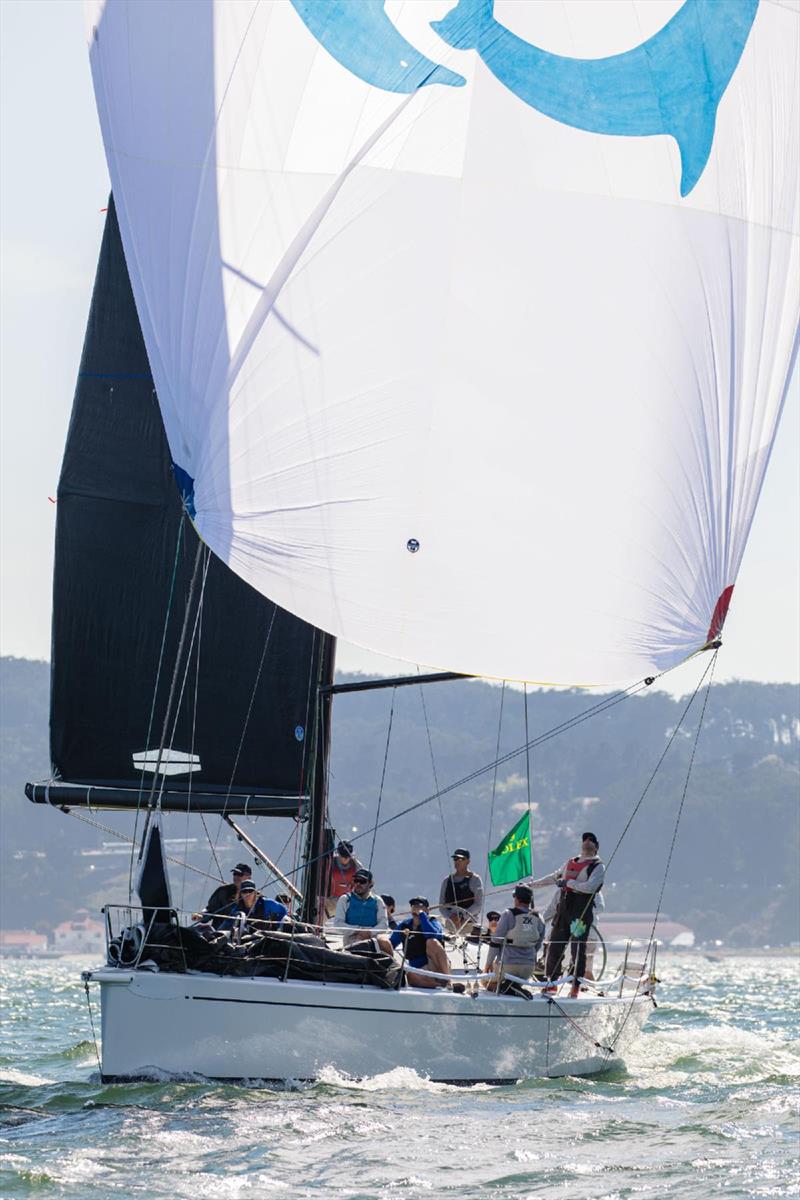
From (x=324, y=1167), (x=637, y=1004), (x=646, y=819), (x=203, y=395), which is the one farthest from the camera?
(x=646, y=819)

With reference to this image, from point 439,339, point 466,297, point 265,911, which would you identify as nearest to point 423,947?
point 265,911

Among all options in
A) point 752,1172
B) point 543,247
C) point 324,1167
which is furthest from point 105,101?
point 752,1172

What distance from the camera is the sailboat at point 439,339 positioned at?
33.0ft

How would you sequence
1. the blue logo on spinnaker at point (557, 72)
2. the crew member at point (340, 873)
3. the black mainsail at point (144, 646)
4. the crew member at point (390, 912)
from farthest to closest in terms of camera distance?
the black mainsail at point (144, 646) < the crew member at point (340, 873) < the crew member at point (390, 912) < the blue logo on spinnaker at point (557, 72)

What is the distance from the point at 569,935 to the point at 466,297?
4.34 metres

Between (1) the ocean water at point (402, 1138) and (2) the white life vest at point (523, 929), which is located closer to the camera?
(1) the ocean water at point (402, 1138)

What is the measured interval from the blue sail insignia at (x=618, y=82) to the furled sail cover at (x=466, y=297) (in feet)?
0.05

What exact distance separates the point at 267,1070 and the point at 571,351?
14.1ft

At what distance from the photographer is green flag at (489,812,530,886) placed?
1291 cm

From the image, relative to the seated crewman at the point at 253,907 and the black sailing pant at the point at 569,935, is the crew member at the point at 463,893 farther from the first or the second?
the seated crewman at the point at 253,907

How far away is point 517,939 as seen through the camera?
11469 millimetres

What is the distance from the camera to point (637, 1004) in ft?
42.9

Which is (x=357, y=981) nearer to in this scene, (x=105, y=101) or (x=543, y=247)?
(x=543, y=247)

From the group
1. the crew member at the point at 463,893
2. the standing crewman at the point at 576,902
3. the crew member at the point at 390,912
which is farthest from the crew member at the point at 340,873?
the standing crewman at the point at 576,902
